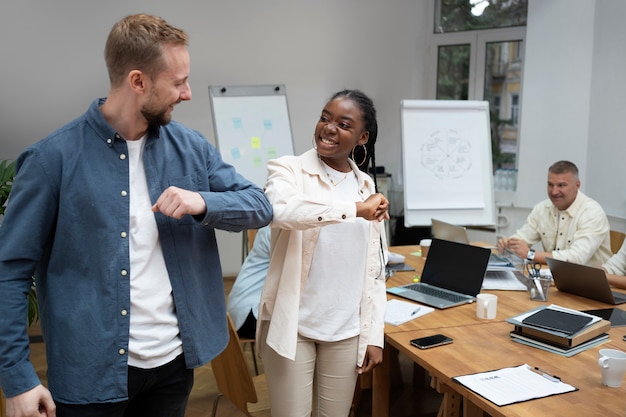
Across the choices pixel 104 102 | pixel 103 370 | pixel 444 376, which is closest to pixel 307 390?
pixel 444 376

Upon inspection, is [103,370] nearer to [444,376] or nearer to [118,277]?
[118,277]

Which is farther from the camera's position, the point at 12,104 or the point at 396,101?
the point at 396,101

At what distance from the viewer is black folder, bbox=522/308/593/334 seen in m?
2.10

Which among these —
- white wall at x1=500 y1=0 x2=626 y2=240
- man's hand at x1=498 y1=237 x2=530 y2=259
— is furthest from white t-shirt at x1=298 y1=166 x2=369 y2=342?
white wall at x1=500 y1=0 x2=626 y2=240

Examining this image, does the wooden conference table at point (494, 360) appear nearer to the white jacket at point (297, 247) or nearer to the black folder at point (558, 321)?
the black folder at point (558, 321)

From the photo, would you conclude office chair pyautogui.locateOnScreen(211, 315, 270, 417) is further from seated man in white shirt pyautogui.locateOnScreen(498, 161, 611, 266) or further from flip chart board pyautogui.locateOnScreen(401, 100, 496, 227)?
flip chart board pyautogui.locateOnScreen(401, 100, 496, 227)

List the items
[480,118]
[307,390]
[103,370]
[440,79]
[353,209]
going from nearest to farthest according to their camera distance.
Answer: [103,370] → [353,209] → [307,390] → [480,118] → [440,79]

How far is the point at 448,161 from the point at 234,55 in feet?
7.90

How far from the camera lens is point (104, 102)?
1298mm

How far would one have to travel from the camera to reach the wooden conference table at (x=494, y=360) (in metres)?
1.65

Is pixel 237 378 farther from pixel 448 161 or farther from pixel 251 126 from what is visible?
pixel 448 161

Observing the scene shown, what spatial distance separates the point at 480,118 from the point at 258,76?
2.27m

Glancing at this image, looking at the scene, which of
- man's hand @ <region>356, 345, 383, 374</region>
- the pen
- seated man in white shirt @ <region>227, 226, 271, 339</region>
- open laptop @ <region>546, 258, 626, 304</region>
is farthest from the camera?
seated man in white shirt @ <region>227, 226, 271, 339</region>

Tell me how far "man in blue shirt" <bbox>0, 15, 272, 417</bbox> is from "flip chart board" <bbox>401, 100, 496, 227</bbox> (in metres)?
3.67
